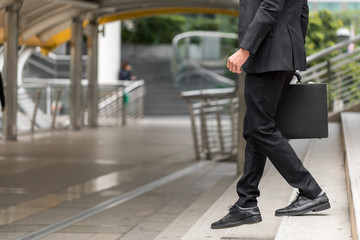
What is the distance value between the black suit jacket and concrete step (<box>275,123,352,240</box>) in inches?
31.7

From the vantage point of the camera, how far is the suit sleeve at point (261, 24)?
394 centimetres

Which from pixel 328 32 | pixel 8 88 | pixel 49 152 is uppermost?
pixel 328 32

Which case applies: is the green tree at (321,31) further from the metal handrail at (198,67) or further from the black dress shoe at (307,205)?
the black dress shoe at (307,205)

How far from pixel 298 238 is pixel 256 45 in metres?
0.98

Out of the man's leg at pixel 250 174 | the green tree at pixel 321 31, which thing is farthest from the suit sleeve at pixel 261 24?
the green tree at pixel 321 31

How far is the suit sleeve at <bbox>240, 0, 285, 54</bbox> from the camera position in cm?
394

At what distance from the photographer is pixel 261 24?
394 cm

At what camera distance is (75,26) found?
19.0m

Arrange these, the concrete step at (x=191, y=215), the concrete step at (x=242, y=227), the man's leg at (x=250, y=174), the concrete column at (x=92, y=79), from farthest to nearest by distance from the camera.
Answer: the concrete column at (x=92, y=79) < the concrete step at (x=191, y=215) < the concrete step at (x=242, y=227) < the man's leg at (x=250, y=174)

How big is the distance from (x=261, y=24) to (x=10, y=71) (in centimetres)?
1182

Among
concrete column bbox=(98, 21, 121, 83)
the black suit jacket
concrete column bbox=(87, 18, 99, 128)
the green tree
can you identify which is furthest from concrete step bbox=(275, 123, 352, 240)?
concrete column bbox=(98, 21, 121, 83)

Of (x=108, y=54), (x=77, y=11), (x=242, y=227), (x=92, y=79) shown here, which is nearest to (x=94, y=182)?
(x=242, y=227)

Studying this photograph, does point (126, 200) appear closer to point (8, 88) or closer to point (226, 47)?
point (8, 88)

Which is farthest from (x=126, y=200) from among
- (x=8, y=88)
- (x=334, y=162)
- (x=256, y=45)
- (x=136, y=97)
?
(x=136, y=97)
